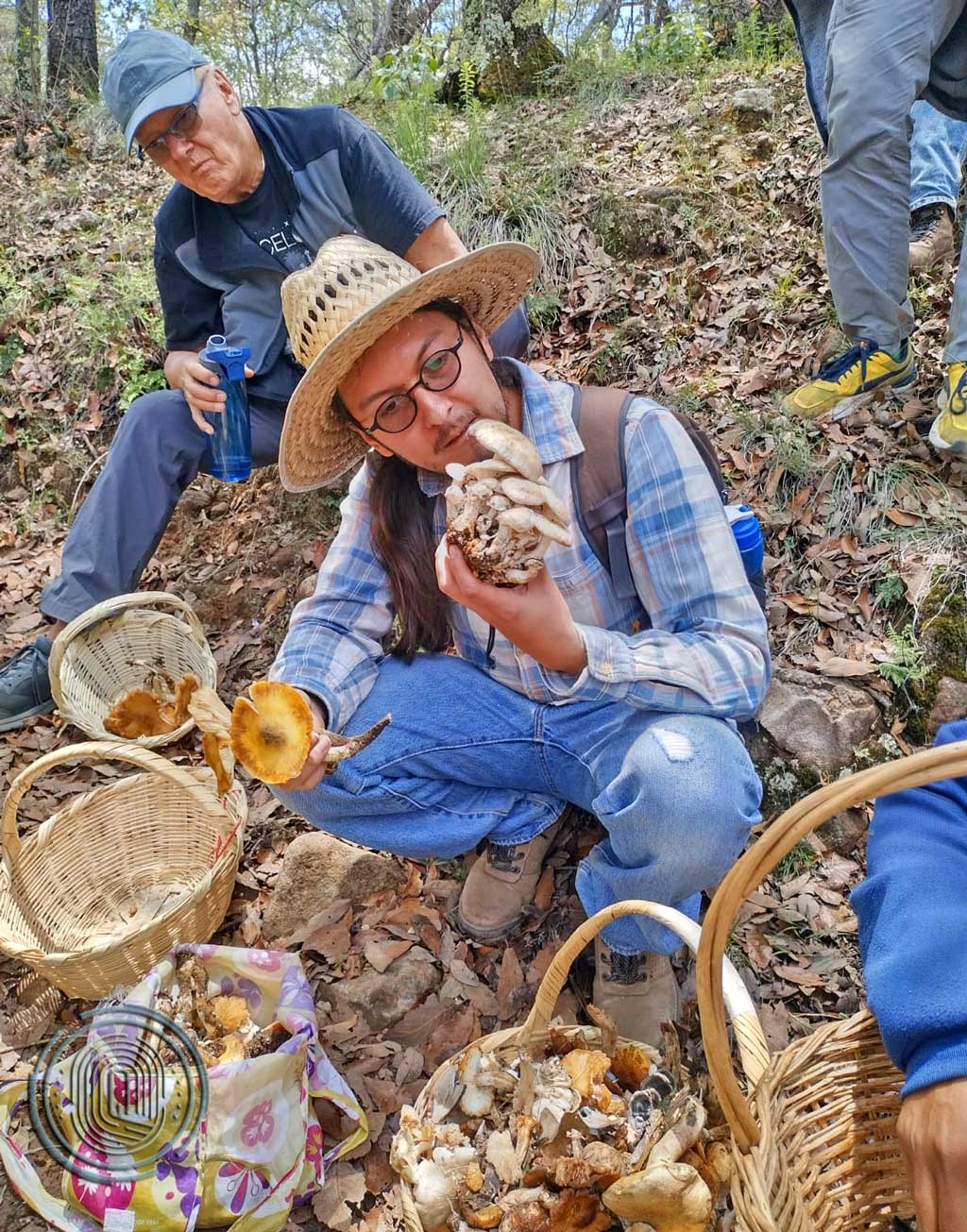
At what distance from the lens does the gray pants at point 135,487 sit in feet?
12.5

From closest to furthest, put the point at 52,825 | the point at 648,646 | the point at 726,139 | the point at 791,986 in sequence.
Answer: the point at 648,646
the point at 791,986
the point at 52,825
the point at 726,139

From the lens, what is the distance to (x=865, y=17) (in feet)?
11.4

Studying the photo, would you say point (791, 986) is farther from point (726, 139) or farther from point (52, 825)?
point (726, 139)

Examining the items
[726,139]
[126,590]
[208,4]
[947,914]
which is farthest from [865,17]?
[208,4]

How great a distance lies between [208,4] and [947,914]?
13341mm

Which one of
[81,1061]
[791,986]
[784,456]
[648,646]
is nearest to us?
[648,646]

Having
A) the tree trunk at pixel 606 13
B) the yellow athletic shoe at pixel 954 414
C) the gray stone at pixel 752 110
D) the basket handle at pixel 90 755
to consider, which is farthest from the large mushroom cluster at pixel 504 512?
the tree trunk at pixel 606 13

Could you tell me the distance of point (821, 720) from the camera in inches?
121

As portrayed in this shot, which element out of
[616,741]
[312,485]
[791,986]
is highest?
[312,485]

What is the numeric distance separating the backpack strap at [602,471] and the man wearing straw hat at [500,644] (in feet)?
0.10

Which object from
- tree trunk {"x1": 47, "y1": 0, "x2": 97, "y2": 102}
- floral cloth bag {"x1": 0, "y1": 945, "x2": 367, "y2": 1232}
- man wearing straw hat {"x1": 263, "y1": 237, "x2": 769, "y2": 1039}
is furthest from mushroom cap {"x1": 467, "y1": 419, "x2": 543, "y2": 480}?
tree trunk {"x1": 47, "y1": 0, "x2": 97, "y2": 102}

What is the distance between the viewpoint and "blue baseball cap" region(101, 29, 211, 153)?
3.18 meters

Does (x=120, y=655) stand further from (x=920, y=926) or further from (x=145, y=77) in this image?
(x=920, y=926)

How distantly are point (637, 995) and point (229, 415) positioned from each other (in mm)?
2830
